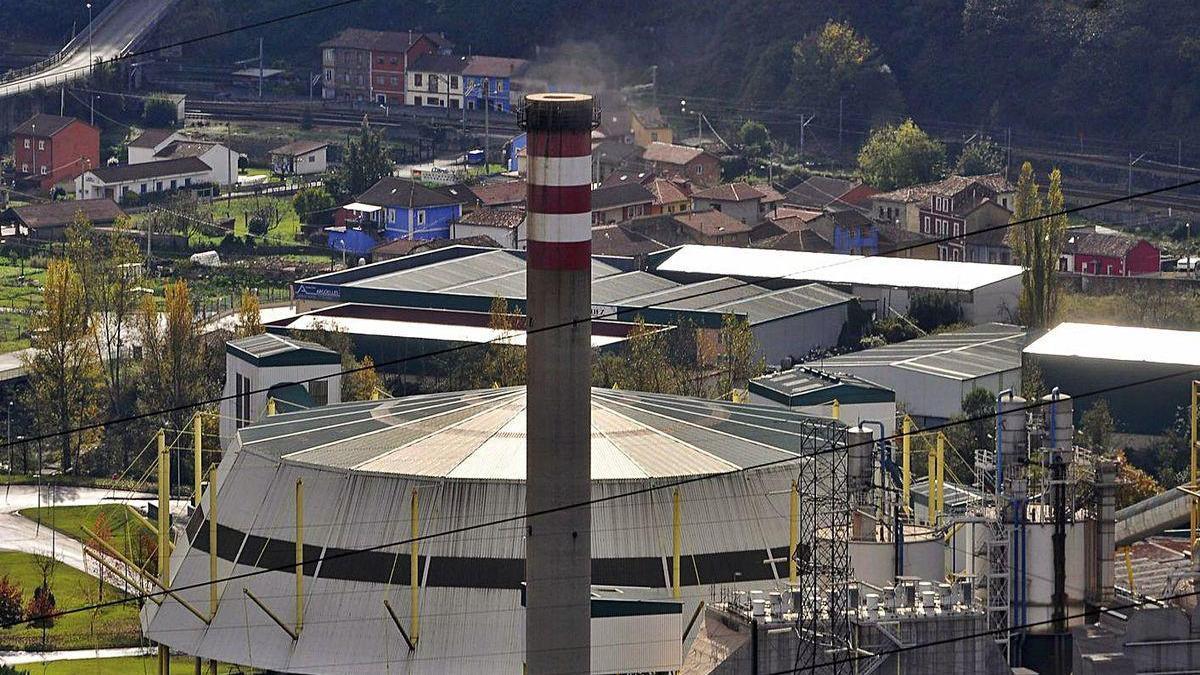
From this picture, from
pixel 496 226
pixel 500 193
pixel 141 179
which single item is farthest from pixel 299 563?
pixel 141 179

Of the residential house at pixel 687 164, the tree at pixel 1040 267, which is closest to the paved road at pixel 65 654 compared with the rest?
the tree at pixel 1040 267

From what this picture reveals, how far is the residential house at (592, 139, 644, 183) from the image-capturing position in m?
83.9

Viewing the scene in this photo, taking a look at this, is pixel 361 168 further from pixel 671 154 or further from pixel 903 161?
pixel 903 161

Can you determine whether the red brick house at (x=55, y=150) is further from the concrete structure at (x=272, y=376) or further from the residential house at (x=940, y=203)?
the concrete structure at (x=272, y=376)

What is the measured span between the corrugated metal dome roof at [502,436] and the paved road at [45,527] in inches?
326

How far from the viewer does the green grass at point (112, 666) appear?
3950 cm

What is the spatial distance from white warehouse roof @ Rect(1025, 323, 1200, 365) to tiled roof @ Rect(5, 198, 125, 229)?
31.8m

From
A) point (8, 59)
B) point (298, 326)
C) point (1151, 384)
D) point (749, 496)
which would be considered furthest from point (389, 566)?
point (8, 59)

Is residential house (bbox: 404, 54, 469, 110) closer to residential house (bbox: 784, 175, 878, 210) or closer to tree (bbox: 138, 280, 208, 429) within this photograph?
residential house (bbox: 784, 175, 878, 210)

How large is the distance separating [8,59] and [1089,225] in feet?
146

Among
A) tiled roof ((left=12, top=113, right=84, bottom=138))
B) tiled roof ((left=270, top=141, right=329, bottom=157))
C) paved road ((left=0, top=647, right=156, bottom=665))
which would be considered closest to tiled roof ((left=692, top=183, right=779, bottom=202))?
tiled roof ((left=270, top=141, right=329, bottom=157))

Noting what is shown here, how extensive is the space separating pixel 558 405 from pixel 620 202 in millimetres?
46299

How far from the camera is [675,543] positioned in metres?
34.0

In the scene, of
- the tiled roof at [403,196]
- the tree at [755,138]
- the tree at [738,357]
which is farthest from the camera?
the tree at [755,138]
